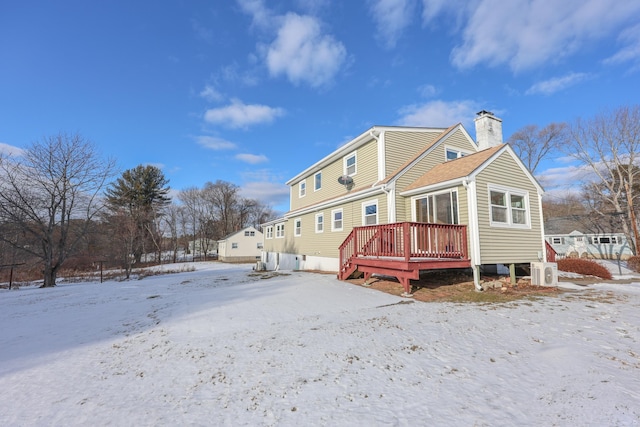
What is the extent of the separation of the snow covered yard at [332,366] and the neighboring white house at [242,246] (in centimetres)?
3094

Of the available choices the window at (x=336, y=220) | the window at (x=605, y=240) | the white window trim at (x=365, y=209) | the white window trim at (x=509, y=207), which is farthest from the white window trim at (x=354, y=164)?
the window at (x=605, y=240)

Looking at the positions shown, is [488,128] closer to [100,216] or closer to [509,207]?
[509,207]

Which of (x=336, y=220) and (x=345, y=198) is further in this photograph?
(x=336, y=220)

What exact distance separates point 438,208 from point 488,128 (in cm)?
528

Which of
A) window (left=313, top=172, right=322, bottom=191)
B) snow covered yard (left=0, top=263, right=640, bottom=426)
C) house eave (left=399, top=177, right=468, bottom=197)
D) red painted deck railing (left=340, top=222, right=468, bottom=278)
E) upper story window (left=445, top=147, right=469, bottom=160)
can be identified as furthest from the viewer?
window (left=313, top=172, right=322, bottom=191)

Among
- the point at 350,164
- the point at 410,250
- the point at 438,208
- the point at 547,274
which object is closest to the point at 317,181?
the point at 350,164

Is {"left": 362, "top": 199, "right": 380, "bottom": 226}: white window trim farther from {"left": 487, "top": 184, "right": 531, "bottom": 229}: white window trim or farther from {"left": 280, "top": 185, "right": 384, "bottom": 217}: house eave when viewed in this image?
{"left": 487, "top": 184, "right": 531, "bottom": 229}: white window trim

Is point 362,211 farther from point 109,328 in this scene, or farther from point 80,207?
point 80,207

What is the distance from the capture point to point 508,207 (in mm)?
9898

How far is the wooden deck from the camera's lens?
26.0ft

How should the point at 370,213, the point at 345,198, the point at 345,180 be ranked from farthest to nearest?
the point at 345,180, the point at 345,198, the point at 370,213

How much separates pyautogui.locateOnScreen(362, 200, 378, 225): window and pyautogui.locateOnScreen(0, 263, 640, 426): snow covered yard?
17.4 feet

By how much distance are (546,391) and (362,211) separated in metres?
9.60

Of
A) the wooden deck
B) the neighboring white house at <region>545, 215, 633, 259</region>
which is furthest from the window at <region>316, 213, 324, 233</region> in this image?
the neighboring white house at <region>545, 215, 633, 259</region>
